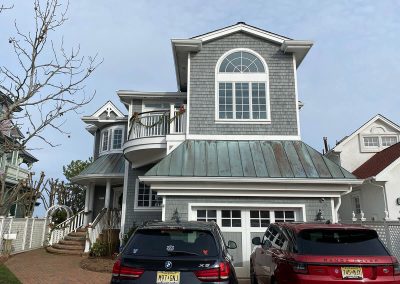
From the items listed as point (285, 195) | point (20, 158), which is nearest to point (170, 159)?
point (285, 195)

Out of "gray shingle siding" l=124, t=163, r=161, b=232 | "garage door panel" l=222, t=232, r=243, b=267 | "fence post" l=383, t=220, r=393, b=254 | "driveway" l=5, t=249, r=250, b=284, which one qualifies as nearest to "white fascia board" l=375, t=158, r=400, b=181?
"fence post" l=383, t=220, r=393, b=254

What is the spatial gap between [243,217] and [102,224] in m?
7.67

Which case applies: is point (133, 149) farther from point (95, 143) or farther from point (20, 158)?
point (20, 158)

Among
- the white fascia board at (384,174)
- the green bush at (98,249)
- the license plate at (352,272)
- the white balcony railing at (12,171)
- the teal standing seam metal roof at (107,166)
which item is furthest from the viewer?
the white balcony railing at (12,171)

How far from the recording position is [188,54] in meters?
13.5

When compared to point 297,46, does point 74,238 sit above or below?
below

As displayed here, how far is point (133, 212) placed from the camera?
14672 mm

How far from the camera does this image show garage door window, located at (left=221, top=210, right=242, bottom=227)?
35.3 feet

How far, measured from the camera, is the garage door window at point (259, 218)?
1074 cm

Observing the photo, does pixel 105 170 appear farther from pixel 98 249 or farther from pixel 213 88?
pixel 213 88

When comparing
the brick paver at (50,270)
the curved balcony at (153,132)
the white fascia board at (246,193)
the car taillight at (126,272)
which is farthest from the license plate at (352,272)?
the curved balcony at (153,132)

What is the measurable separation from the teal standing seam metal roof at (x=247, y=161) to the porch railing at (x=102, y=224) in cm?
562

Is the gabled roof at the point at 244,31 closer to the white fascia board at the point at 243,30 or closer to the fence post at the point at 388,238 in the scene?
the white fascia board at the point at 243,30

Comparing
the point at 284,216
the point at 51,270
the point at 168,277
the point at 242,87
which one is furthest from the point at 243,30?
the point at 168,277
